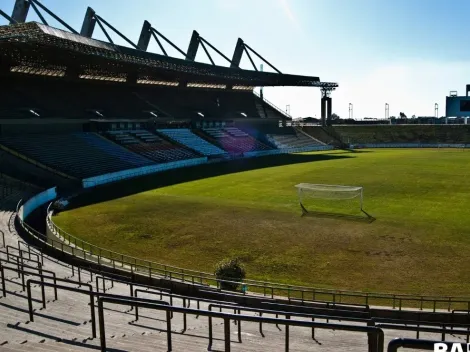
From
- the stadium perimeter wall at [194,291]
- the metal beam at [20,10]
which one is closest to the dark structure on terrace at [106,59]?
the metal beam at [20,10]

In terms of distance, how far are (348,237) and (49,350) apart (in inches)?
780

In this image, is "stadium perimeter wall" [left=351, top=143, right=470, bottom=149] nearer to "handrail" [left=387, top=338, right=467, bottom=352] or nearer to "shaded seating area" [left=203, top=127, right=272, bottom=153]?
"shaded seating area" [left=203, top=127, right=272, bottom=153]

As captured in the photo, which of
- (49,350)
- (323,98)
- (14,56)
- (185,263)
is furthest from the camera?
(323,98)

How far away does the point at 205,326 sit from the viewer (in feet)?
36.9

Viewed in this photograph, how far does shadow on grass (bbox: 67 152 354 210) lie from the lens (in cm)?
3926

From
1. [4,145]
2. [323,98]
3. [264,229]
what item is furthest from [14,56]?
[323,98]

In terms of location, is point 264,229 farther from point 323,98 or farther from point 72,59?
point 323,98

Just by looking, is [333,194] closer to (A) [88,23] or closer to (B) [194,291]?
(B) [194,291]

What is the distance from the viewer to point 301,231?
26281mm

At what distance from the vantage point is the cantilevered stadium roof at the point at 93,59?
141 feet

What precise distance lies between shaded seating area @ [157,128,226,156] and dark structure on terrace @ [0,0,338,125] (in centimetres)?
1037

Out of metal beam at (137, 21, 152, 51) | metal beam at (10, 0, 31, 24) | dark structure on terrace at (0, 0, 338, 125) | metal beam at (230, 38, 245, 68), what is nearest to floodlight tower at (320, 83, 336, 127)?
dark structure on terrace at (0, 0, 338, 125)

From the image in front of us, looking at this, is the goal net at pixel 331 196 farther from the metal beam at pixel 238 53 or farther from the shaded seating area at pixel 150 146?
the metal beam at pixel 238 53

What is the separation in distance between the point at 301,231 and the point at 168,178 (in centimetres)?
2810
